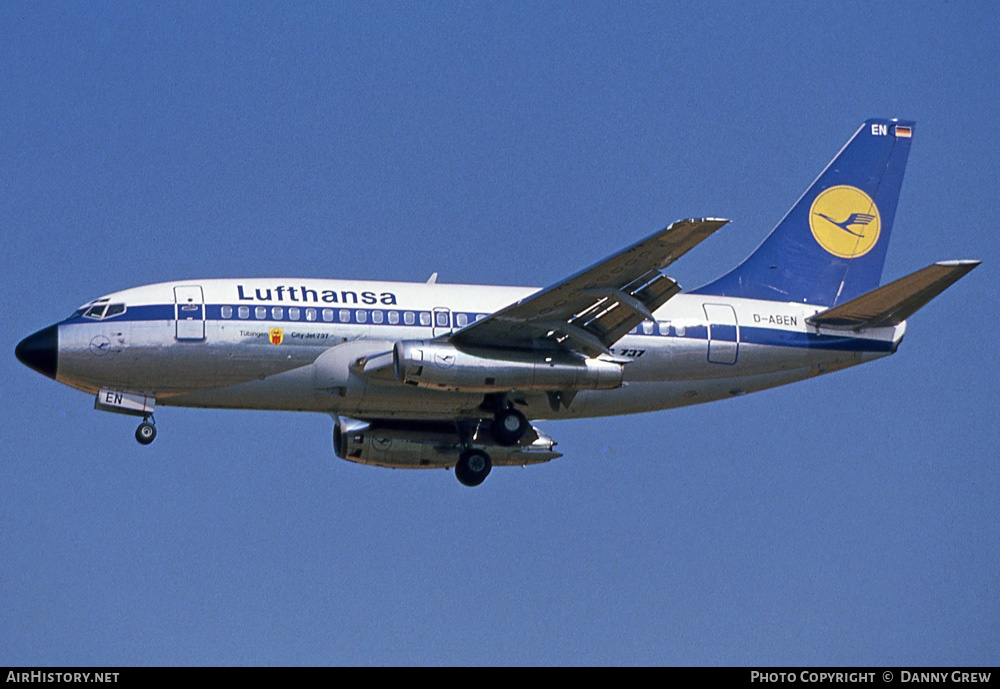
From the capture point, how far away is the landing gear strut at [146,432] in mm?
39125

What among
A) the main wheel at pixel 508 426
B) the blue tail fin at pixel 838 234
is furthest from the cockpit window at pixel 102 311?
the blue tail fin at pixel 838 234

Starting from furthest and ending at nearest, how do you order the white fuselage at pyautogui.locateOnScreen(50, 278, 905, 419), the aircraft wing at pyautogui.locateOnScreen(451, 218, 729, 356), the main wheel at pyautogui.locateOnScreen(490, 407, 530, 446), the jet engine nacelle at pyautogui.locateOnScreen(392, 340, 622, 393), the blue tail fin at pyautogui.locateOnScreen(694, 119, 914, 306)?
1. the blue tail fin at pyautogui.locateOnScreen(694, 119, 914, 306)
2. the main wheel at pyautogui.locateOnScreen(490, 407, 530, 446)
3. the white fuselage at pyautogui.locateOnScreen(50, 278, 905, 419)
4. the jet engine nacelle at pyautogui.locateOnScreen(392, 340, 622, 393)
5. the aircraft wing at pyautogui.locateOnScreen(451, 218, 729, 356)

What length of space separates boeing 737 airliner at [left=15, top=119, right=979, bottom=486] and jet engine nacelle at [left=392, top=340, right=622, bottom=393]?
1.6 inches

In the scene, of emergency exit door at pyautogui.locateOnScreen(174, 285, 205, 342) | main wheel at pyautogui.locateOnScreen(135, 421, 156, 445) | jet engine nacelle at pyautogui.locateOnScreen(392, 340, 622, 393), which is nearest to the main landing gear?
jet engine nacelle at pyautogui.locateOnScreen(392, 340, 622, 393)

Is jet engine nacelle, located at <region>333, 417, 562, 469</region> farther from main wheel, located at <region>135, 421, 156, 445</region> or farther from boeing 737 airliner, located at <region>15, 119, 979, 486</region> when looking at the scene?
main wheel, located at <region>135, 421, 156, 445</region>

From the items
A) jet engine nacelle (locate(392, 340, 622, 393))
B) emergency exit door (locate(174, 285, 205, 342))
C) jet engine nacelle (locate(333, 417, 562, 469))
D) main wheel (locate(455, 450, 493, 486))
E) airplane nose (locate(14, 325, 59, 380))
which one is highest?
emergency exit door (locate(174, 285, 205, 342))

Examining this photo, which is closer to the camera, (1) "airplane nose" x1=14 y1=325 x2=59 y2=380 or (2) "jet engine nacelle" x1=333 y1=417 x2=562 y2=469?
(1) "airplane nose" x1=14 y1=325 x2=59 y2=380

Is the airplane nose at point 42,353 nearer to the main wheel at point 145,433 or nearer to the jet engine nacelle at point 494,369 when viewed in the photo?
the main wheel at point 145,433

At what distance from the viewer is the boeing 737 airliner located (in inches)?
1518

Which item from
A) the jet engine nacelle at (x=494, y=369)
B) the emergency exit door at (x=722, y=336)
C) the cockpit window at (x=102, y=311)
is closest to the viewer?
the jet engine nacelle at (x=494, y=369)

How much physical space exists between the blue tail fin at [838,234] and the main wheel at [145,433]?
14.9 meters

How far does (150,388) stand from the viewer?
39000 mm
